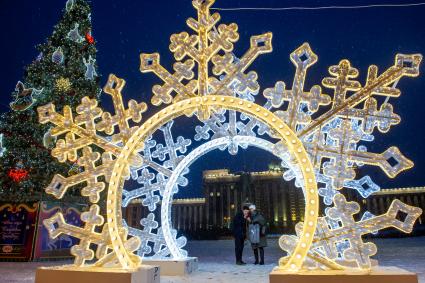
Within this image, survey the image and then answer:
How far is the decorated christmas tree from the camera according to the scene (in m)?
8.84

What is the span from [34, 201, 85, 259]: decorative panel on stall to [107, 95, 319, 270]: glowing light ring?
640cm

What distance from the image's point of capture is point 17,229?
8.45 m

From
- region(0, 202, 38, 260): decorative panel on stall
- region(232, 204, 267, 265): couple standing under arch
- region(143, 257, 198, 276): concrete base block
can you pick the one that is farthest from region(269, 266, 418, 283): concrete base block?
region(0, 202, 38, 260): decorative panel on stall

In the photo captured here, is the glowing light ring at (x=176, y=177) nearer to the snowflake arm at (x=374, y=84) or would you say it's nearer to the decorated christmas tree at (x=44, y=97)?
the snowflake arm at (x=374, y=84)

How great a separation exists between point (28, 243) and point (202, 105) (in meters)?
7.36

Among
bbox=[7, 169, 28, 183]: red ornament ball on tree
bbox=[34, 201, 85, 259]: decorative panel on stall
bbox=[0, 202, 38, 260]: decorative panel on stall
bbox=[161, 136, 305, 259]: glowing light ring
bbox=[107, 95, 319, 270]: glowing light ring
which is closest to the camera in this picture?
bbox=[107, 95, 319, 270]: glowing light ring

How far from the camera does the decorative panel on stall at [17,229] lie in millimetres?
8203

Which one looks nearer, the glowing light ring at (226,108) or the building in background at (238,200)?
the glowing light ring at (226,108)

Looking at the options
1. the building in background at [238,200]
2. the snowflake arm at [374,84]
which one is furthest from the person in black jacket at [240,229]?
the building in background at [238,200]

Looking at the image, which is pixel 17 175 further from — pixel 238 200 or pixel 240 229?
pixel 238 200

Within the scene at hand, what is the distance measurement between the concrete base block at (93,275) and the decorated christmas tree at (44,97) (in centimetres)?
588

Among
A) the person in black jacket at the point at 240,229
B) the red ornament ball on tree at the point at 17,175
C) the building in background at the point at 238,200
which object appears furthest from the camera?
the building in background at the point at 238,200

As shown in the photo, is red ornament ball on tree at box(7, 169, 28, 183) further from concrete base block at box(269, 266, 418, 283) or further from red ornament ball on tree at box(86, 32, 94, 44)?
concrete base block at box(269, 266, 418, 283)

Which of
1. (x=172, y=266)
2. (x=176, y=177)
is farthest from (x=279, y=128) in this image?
(x=172, y=266)
